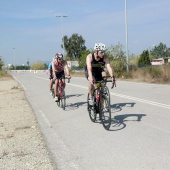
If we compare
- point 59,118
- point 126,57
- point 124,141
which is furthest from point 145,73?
point 124,141

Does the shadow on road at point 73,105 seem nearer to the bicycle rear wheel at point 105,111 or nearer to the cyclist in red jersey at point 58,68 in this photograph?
the cyclist in red jersey at point 58,68

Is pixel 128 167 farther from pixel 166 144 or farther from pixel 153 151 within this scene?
pixel 166 144

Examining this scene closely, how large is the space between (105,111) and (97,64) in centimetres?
120

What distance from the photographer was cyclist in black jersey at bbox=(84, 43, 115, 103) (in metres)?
6.95

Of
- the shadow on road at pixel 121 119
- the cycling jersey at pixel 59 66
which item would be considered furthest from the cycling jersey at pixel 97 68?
the cycling jersey at pixel 59 66

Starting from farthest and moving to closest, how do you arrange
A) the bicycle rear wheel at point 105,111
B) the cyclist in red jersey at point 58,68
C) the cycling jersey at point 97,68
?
the cyclist in red jersey at point 58,68 → the cycling jersey at point 97,68 → the bicycle rear wheel at point 105,111

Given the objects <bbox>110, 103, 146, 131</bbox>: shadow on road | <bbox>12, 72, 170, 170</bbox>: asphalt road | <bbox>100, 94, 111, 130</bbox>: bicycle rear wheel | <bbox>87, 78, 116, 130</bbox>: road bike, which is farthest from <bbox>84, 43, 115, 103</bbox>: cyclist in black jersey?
<bbox>12, 72, 170, 170</bbox>: asphalt road

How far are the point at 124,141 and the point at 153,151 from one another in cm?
79

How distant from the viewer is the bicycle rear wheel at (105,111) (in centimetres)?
671

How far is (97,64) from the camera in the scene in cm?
738

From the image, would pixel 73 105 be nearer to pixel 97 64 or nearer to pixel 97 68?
pixel 97 68

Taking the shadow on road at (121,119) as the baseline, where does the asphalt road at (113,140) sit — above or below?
below

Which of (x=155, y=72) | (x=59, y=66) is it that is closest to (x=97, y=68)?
(x=59, y=66)

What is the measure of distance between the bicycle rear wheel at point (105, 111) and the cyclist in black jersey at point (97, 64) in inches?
16.9
